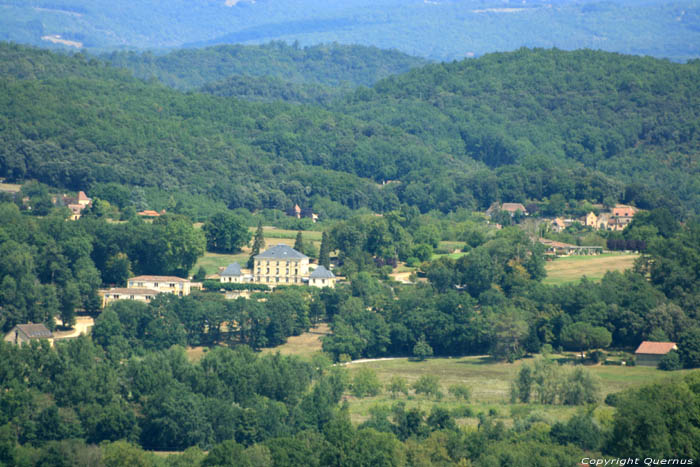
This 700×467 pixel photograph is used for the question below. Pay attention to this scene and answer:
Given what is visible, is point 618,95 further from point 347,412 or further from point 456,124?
point 347,412

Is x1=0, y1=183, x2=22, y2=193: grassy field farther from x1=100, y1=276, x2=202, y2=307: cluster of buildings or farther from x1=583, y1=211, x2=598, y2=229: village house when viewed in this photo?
x1=583, y1=211, x2=598, y2=229: village house

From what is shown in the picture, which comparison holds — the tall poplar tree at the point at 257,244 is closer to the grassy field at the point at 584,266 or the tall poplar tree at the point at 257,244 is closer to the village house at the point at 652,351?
the grassy field at the point at 584,266

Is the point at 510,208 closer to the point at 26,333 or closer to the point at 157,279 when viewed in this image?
the point at 157,279

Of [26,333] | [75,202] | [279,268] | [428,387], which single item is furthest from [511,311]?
[75,202]

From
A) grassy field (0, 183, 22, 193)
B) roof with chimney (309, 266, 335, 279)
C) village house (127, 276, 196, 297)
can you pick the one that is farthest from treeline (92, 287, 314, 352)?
grassy field (0, 183, 22, 193)

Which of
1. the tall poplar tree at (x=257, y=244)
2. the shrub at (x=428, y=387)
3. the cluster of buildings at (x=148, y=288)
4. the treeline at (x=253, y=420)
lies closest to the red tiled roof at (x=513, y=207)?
the tall poplar tree at (x=257, y=244)

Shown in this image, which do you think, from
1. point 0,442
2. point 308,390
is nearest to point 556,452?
point 308,390
